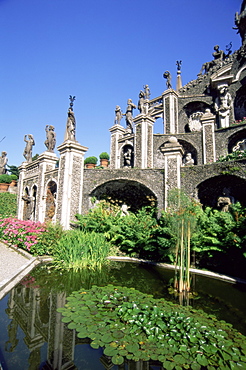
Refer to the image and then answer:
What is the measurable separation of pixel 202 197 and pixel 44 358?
1111 cm

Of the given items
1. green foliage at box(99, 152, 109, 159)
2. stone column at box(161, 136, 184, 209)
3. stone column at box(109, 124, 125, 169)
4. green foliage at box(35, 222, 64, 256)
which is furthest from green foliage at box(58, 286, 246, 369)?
green foliage at box(99, 152, 109, 159)

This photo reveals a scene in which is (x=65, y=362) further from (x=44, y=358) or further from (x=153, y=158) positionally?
(x=153, y=158)

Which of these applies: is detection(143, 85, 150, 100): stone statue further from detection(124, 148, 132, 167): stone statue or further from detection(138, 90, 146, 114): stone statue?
detection(124, 148, 132, 167): stone statue

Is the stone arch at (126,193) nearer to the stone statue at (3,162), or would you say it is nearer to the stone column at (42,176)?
the stone column at (42,176)

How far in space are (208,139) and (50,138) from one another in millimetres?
11055

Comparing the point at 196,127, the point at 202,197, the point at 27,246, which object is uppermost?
the point at 196,127

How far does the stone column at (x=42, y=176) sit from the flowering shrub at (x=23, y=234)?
151 inches

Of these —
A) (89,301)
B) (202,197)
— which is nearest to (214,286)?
(89,301)

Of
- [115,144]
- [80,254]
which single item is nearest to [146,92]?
[115,144]

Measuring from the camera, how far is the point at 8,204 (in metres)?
20.7

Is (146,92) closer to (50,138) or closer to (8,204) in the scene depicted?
(50,138)

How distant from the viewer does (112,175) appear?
43.9 feet

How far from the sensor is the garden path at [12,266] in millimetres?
5173

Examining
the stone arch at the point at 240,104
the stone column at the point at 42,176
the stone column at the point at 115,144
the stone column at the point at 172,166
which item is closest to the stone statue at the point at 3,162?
the stone column at the point at 42,176
